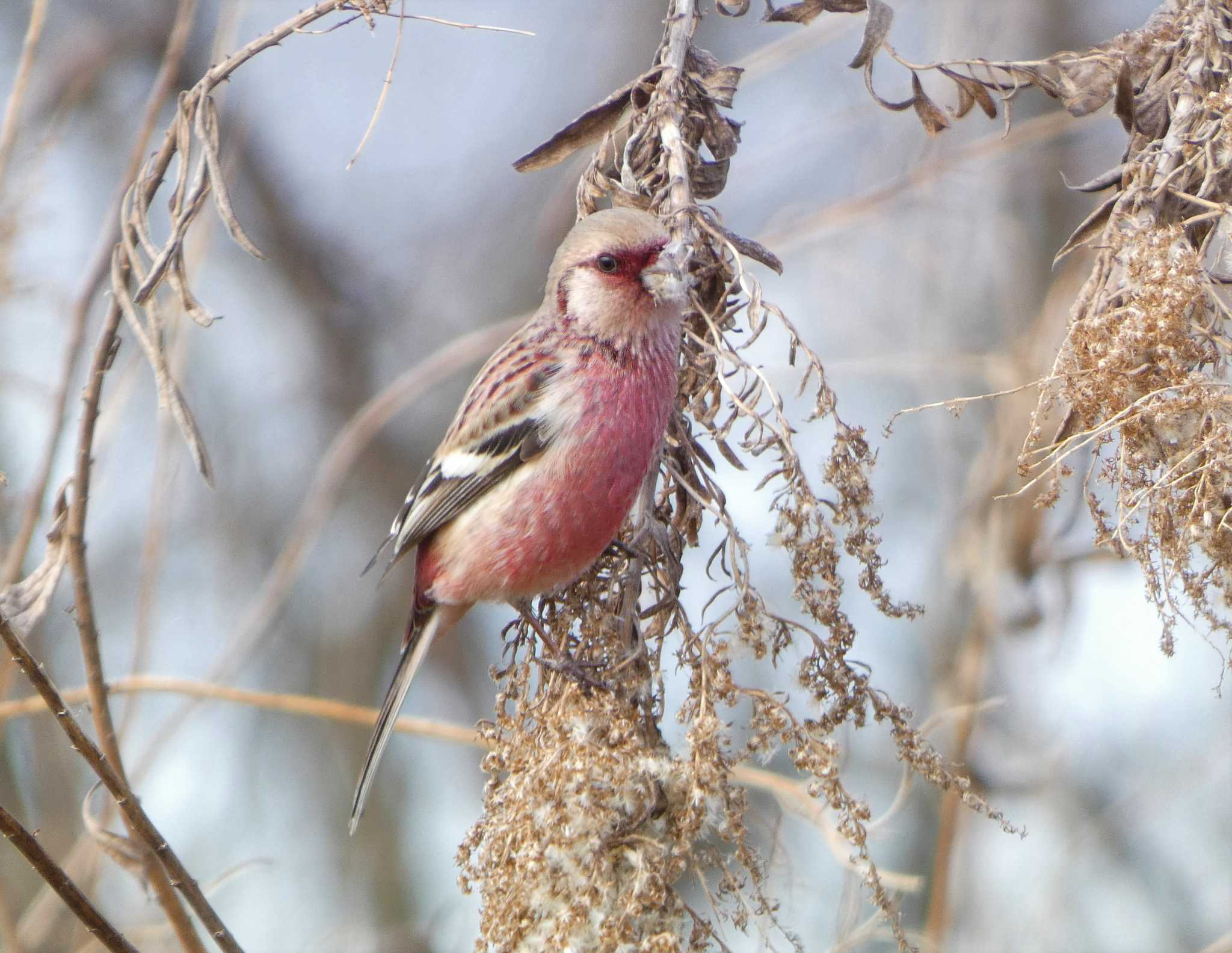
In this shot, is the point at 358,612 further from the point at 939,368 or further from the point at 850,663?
the point at 850,663

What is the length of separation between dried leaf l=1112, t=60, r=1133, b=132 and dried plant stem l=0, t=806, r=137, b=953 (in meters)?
2.52

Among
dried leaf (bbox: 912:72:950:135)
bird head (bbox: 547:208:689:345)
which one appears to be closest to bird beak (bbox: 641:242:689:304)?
bird head (bbox: 547:208:689:345)

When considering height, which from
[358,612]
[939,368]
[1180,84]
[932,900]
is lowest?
[358,612]

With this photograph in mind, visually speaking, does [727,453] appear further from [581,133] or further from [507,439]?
[507,439]

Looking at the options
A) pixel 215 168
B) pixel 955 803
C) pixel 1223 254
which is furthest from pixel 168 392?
pixel 955 803

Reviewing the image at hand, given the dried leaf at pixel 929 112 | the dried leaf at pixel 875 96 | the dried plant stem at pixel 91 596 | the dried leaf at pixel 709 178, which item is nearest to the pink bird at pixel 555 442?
the dried leaf at pixel 709 178

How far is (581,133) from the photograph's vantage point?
2.85 m

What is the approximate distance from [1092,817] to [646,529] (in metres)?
4.29

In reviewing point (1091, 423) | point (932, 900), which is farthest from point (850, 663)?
point (932, 900)

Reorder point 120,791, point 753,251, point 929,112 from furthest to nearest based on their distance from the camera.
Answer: point 929,112, point 753,251, point 120,791

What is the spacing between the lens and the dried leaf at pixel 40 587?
249cm

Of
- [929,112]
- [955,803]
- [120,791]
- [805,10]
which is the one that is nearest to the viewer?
[120,791]

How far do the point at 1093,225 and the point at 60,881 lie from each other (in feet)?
7.94

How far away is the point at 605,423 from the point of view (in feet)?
10.4
